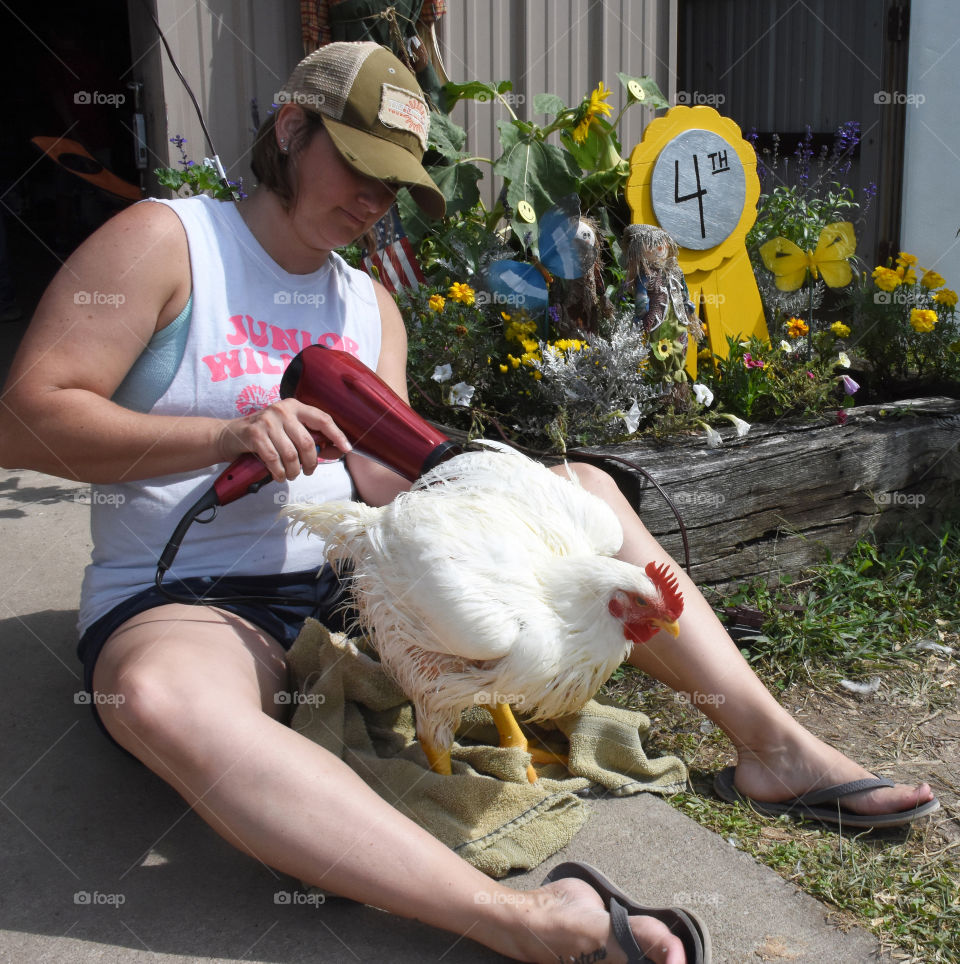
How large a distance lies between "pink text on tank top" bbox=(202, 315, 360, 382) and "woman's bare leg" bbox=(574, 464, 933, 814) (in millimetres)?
800

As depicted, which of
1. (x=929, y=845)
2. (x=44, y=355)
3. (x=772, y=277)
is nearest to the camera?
(x=44, y=355)

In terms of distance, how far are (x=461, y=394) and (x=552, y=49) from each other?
2204 millimetres

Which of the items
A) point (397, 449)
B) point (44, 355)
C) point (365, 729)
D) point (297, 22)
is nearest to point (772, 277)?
point (297, 22)

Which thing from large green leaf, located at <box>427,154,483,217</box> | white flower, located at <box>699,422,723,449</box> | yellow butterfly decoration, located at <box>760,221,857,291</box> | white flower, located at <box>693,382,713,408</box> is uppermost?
large green leaf, located at <box>427,154,483,217</box>

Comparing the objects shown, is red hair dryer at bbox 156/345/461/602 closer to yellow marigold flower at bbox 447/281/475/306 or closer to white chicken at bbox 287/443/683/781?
white chicken at bbox 287/443/683/781

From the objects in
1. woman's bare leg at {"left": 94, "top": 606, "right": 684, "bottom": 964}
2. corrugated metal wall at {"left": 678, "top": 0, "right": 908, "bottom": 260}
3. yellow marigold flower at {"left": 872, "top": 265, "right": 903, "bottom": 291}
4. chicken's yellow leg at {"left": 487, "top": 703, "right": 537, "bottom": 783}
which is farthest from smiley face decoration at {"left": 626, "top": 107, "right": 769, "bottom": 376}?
woman's bare leg at {"left": 94, "top": 606, "right": 684, "bottom": 964}

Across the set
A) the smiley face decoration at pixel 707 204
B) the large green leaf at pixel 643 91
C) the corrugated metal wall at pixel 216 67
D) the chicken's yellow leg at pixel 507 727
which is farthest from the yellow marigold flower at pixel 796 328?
the corrugated metal wall at pixel 216 67

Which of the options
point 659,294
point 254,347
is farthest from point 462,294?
point 254,347

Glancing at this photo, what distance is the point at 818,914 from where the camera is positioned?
159 centimetres

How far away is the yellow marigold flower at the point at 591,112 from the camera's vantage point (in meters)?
3.32

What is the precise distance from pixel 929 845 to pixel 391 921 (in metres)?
1.10

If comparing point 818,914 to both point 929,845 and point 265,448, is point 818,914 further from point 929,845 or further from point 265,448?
point 265,448

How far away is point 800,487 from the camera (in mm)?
2865

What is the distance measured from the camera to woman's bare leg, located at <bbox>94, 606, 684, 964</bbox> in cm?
134
